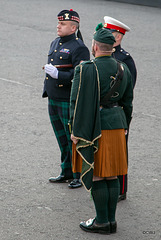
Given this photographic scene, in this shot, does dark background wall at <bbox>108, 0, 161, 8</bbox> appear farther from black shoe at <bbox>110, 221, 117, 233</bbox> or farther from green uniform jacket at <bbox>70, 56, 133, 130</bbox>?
black shoe at <bbox>110, 221, 117, 233</bbox>

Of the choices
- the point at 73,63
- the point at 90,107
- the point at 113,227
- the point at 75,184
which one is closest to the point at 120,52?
the point at 73,63

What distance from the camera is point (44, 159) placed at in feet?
20.2

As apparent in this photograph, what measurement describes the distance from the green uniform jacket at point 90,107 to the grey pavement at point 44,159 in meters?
0.74

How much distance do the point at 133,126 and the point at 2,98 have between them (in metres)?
2.40

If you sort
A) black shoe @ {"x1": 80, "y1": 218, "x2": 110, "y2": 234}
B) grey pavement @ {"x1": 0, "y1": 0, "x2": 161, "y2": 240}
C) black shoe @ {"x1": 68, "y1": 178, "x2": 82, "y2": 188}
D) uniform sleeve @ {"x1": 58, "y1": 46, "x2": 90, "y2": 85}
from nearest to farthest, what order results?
black shoe @ {"x1": 80, "y1": 218, "x2": 110, "y2": 234} → grey pavement @ {"x1": 0, "y1": 0, "x2": 161, "y2": 240} → uniform sleeve @ {"x1": 58, "y1": 46, "x2": 90, "y2": 85} → black shoe @ {"x1": 68, "y1": 178, "x2": 82, "y2": 188}

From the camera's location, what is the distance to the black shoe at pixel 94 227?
4.51 meters

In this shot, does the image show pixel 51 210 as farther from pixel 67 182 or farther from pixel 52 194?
pixel 67 182

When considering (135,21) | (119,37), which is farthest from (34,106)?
(135,21)

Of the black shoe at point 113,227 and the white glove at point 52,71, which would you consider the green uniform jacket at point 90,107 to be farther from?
the white glove at point 52,71

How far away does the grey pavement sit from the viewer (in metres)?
4.67

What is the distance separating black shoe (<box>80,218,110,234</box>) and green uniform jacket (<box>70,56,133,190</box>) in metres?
0.46

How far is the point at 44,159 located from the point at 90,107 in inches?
82.3

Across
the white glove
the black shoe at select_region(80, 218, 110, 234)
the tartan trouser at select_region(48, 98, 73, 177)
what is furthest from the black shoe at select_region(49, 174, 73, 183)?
the white glove

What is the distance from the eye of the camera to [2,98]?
8.48 metres
